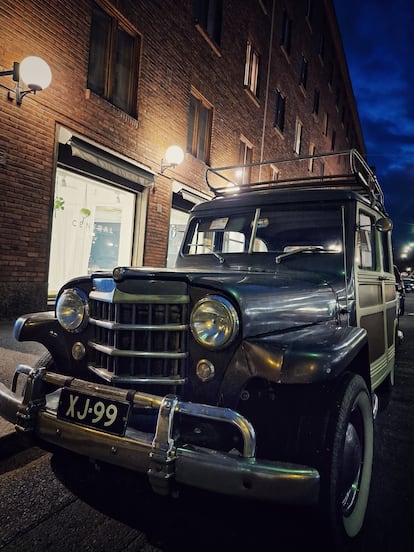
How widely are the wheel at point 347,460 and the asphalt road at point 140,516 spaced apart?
114 millimetres

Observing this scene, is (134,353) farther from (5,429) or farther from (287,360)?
(5,429)

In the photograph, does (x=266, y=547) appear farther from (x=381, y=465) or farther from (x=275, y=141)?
(x=275, y=141)

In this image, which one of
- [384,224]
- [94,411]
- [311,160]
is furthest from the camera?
[311,160]

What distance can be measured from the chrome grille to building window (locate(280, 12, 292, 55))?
50.9ft

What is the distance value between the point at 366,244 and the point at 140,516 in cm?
250

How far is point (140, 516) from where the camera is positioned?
2.04m

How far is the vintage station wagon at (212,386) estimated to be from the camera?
1.61 metres

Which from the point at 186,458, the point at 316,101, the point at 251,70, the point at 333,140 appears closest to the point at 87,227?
the point at 186,458

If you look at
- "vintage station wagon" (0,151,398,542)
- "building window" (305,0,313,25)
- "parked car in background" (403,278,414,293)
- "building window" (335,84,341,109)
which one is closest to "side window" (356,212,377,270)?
"vintage station wagon" (0,151,398,542)

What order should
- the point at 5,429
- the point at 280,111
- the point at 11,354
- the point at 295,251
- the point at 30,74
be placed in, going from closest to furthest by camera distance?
the point at 5,429, the point at 295,251, the point at 11,354, the point at 30,74, the point at 280,111

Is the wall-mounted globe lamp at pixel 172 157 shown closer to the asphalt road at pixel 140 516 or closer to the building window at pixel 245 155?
the building window at pixel 245 155

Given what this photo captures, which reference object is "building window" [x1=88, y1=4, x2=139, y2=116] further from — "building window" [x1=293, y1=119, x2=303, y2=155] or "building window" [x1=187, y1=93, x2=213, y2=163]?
"building window" [x1=293, y1=119, x2=303, y2=155]

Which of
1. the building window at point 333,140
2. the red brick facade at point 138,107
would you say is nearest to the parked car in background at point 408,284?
the building window at point 333,140

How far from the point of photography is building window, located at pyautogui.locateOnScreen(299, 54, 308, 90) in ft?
56.6
